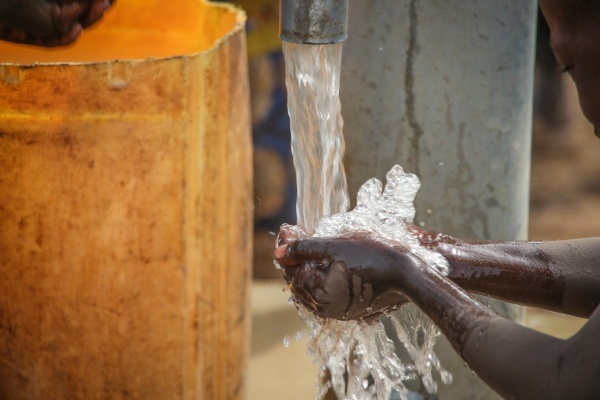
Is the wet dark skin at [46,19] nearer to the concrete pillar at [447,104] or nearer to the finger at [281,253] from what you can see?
the finger at [281,253]

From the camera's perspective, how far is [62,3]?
2.07 m

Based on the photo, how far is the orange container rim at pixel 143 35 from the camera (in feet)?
9.48

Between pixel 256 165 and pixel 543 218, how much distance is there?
168 cm

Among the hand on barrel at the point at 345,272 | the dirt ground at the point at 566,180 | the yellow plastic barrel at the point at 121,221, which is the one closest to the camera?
the hand on barrel at the point at 345,272

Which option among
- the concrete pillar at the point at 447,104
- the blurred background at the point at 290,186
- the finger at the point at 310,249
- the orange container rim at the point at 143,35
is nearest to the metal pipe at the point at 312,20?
the finger at the point at 310,249

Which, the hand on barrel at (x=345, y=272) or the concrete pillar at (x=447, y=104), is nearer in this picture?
the hand on barrel at (x=345, y=272)

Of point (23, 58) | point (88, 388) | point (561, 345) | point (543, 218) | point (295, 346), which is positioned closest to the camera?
point (561, 345)

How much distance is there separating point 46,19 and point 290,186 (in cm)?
251

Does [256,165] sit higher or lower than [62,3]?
lower

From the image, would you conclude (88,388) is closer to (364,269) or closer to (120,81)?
(120,81)

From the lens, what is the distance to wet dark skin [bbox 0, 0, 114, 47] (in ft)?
6.75

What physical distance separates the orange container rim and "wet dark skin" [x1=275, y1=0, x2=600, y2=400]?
1.13m

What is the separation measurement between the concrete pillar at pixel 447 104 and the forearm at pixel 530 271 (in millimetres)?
632

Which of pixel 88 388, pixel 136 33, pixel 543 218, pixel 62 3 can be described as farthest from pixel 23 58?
pixel 543 218
